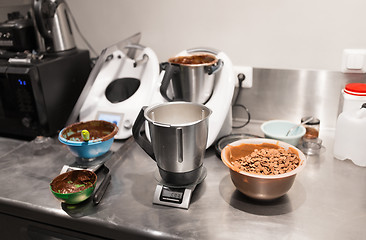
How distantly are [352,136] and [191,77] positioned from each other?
0.53m

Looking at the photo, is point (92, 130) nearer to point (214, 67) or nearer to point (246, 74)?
point (214, 67)

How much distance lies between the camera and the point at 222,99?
107cm

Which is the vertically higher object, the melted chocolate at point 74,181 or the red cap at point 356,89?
the red cap at point 356,89

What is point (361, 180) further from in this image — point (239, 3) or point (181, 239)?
point (239, 3)

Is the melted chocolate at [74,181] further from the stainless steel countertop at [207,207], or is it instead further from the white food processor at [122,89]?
the white food processor at [122,89]

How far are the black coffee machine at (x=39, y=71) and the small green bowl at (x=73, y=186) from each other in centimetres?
39

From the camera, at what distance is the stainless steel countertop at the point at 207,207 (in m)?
0.75

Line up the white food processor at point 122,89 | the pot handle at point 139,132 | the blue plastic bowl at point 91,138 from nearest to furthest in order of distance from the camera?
1. the pot handle at point 139,132
2. the blue plastic bowl at point 91,138
3. the white food processor at point 122,89

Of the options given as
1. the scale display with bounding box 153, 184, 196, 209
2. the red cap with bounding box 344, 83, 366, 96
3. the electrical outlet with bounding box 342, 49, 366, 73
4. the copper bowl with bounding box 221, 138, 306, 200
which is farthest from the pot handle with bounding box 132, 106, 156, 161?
the electrical outlet with bounding box 342, 49, 366, 73

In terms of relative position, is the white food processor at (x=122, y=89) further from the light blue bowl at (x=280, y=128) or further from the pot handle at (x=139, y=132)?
the light blue bowl at (x=280, y=128)

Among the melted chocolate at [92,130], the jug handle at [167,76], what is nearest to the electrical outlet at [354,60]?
the jug handle at [167,76]

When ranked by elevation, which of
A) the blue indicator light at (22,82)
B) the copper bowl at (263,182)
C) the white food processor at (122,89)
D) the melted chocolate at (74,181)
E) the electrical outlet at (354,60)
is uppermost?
the electrical outlet at (354,60)

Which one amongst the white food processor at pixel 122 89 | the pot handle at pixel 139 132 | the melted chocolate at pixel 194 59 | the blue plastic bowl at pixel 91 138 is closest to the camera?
the pot handle at pixel 139 132

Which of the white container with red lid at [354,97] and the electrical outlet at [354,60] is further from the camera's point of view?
the electrical outlet at [354,60]
